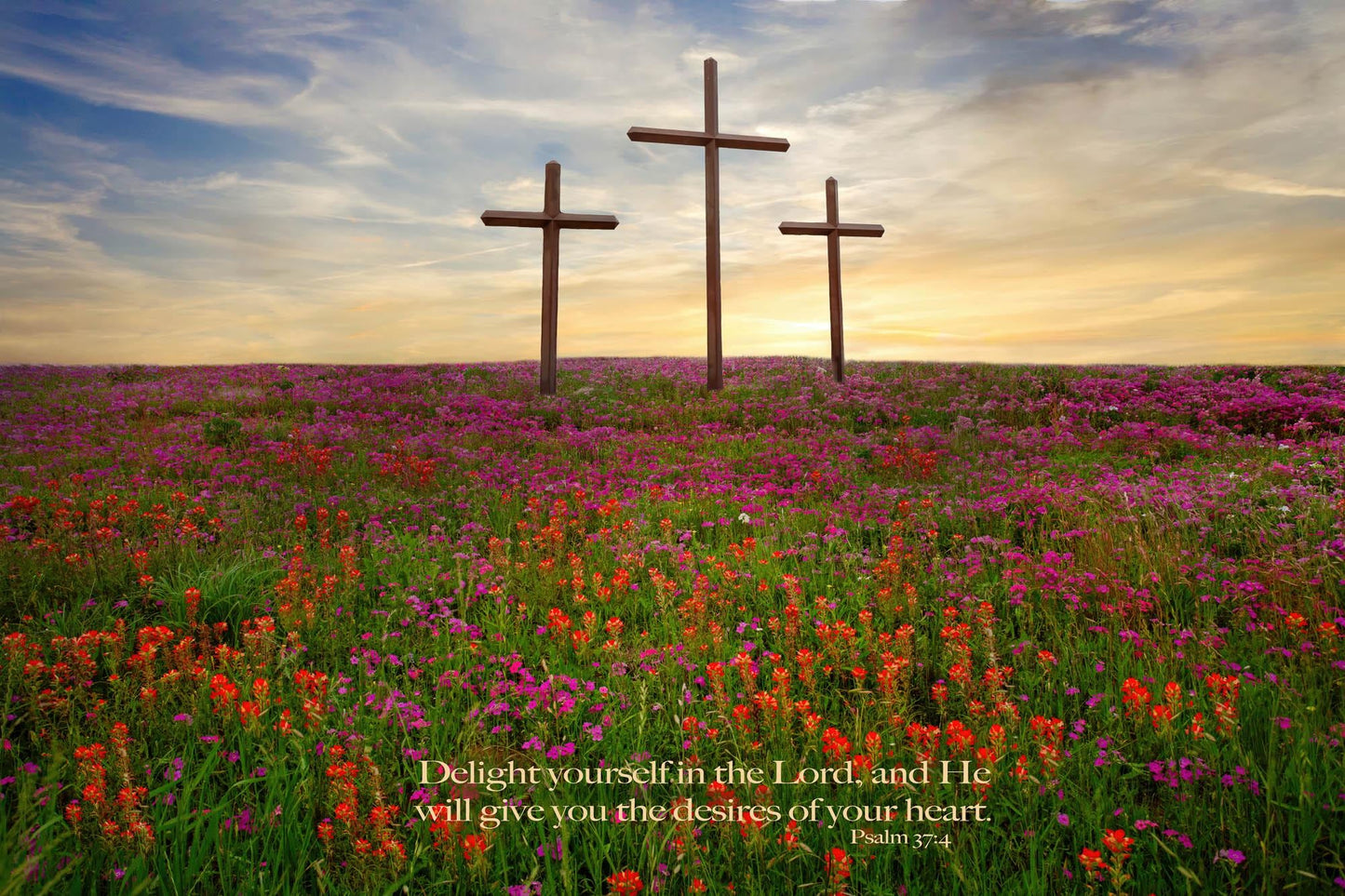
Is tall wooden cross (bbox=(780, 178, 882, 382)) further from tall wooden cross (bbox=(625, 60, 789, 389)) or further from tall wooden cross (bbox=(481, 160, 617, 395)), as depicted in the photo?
tall wooden cross (bbox=(481, 160, 617, 395))

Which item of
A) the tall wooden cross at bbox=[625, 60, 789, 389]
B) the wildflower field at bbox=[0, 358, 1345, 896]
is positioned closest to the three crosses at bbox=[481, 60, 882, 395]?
the tall wooden cross at bbox=[625, 60, 789, 389]

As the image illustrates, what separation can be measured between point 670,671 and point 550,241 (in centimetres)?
1387

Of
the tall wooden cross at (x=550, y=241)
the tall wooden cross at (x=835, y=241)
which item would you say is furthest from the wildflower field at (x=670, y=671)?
the tall wooden cross at (x=835, y=241)

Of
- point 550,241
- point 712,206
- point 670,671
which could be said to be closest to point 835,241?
point 712,206

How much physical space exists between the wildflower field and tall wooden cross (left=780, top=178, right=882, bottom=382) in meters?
Answer: 9.15

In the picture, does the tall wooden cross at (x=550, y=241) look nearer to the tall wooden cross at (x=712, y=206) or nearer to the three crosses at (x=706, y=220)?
the three crosses at (x=706, y=220)

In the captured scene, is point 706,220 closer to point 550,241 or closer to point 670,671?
point 550,241

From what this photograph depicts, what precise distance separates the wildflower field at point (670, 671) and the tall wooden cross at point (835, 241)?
915cm

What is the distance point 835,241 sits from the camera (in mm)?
17984

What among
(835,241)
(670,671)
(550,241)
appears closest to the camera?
(670,671)

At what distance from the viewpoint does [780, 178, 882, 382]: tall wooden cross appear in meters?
17.9

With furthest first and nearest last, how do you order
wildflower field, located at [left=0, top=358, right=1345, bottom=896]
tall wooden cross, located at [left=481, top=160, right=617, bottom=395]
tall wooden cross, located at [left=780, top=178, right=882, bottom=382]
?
tall wooden cross, located at [left=780, top=178, right=882, bottom=382]
tall wooden cross, located at [left=481, top=160, right=617, bottom=395]
wildflower field, located at [left=0, top=358, right=1345, bottom=896]

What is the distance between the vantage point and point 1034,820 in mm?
2783

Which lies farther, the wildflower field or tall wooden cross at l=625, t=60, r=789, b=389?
tall wooden cross at l=625, t=60, r=789, b=389
